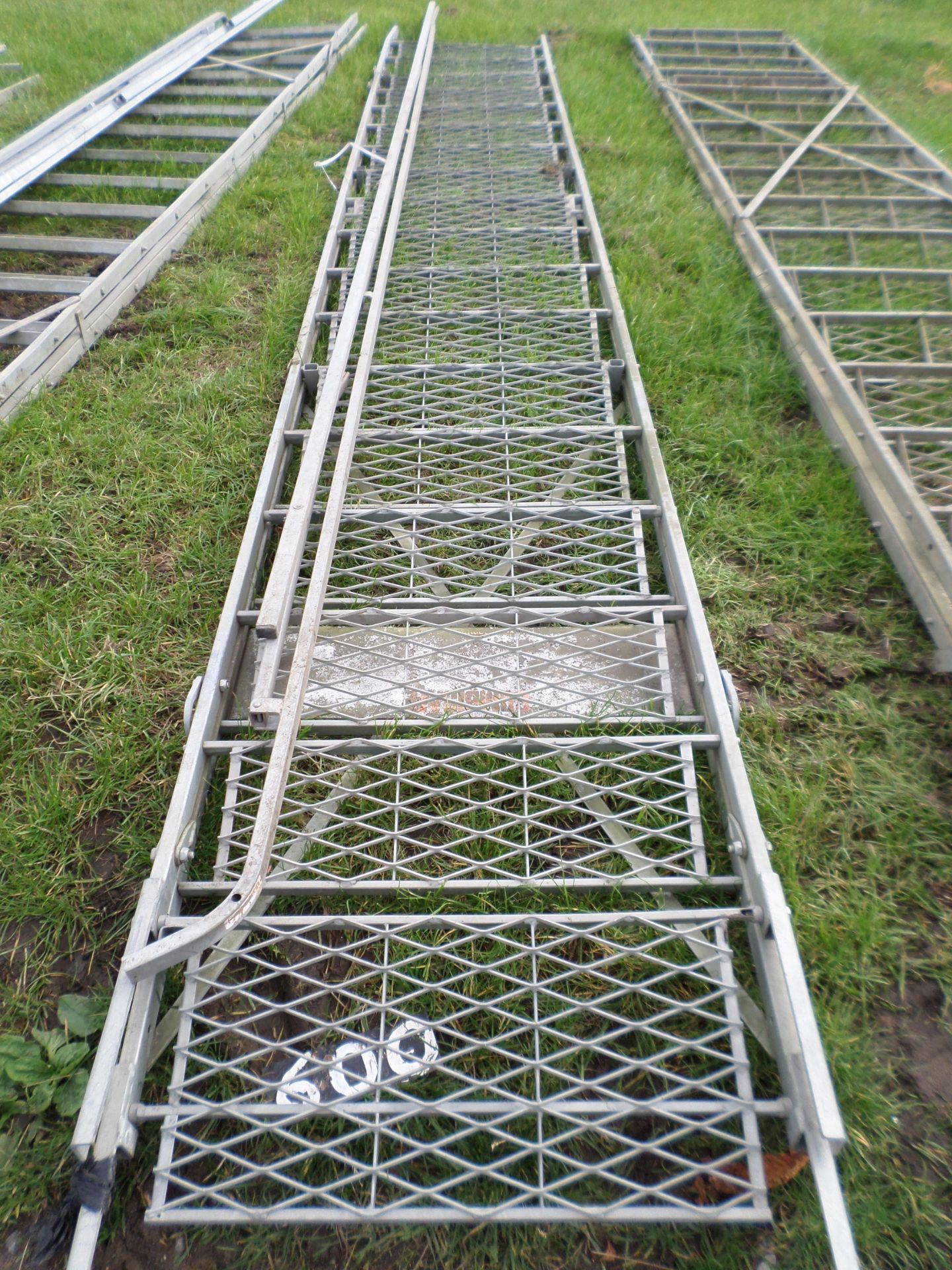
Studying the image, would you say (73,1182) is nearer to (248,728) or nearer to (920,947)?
(248,728)

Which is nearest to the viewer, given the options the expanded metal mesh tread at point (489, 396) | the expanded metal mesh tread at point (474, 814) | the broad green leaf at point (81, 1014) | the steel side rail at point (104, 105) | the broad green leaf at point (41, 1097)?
the broad green leaf at point (41, 1097)

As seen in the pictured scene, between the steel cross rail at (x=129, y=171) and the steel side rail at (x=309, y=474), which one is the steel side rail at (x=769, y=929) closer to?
the steel side rail at (x=309, y=474)

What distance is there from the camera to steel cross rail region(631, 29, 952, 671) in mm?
2881

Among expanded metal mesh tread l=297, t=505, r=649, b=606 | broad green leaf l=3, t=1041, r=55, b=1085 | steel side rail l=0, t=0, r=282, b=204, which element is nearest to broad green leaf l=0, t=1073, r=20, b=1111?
broad green leaf l=3, t=1041, r=55, b=1085

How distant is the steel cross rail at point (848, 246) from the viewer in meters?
2.88

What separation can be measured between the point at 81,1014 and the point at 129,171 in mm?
5150

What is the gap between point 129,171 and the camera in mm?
4910

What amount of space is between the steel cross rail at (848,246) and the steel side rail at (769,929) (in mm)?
877

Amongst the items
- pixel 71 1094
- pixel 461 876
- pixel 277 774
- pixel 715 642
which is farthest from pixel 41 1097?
pixel 715 642

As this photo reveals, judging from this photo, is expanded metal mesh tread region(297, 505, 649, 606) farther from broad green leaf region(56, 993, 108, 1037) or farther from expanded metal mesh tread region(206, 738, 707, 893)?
broad green leaf region(56, 993, 108, 1037)

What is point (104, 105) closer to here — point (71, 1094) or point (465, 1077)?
point (71, 1094)

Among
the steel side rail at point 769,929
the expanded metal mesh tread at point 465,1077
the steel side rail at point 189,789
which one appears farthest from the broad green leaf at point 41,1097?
the steel side rail at point 769,929

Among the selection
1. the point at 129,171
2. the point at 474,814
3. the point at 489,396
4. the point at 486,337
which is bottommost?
the point at 474,814

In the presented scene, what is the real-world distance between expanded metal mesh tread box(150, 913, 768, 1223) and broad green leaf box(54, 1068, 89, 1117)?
8.9 inches
